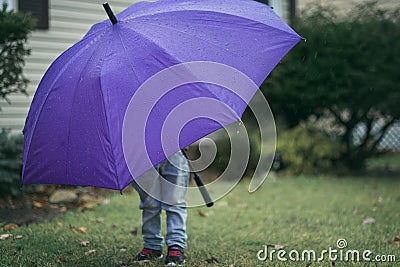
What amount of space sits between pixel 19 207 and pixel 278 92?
4.64 m

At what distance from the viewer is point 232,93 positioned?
3.41m

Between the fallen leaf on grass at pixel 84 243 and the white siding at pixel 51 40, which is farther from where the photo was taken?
the white siding at pixel 51 40

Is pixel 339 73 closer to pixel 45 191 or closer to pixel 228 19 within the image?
pixel 45 191

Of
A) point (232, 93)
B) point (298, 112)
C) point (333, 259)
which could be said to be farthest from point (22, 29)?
point (298, 112)

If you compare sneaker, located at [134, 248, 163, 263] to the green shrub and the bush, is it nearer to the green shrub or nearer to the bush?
the bush

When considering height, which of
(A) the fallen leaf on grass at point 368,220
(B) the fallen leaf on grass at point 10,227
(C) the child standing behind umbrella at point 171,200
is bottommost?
(B) the fallen leaf on grass at point 10,227

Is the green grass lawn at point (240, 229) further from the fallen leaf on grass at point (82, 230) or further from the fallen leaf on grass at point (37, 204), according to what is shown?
the fallen leaf on grass at point (37, 204)

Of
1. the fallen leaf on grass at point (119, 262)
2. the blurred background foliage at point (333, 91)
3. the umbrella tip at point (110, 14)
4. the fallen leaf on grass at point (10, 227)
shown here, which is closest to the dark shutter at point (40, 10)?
the blurred background foliage at point (333, 91)

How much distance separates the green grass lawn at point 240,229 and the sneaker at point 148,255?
0.25ft

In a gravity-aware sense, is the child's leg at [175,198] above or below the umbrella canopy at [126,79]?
below

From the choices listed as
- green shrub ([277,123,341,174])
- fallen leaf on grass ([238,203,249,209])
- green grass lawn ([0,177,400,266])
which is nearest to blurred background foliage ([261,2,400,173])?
green shrub ([277,123,341,174])

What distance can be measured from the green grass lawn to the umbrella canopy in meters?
1.06

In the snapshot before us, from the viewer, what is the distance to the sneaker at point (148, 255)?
165 inches

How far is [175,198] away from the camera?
13.4ft
